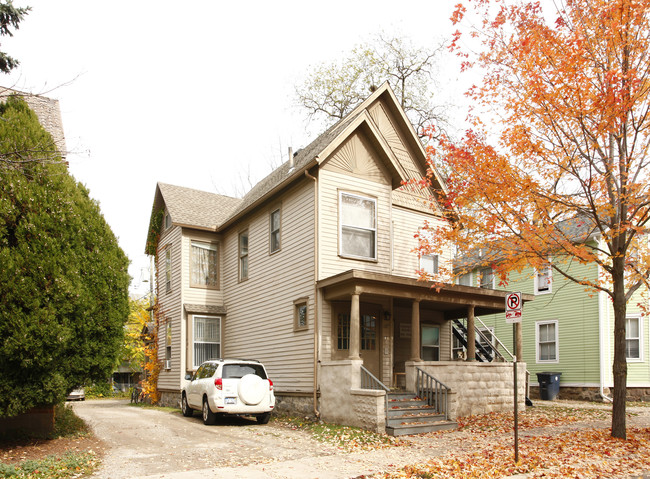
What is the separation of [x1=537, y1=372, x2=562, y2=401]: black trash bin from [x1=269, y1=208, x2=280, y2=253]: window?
1306 centimetres

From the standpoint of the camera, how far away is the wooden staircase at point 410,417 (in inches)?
489

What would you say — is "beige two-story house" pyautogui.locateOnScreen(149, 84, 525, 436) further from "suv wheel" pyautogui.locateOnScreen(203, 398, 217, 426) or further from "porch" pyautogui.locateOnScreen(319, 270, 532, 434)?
"suv wheel" pyautogui.locateOnScreen(203, 398, 217, 426)

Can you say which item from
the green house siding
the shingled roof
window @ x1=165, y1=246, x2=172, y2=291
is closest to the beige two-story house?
the shingled roof

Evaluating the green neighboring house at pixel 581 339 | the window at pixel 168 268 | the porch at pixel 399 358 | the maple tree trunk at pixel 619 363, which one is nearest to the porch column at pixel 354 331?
the porch at pixel 399 358

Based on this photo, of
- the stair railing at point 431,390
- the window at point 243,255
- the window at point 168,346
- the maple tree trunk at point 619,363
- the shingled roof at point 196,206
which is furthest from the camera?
the window at point 168,346

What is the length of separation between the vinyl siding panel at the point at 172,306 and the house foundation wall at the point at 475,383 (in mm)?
9615

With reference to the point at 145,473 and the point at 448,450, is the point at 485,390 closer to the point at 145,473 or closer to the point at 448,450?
the point at 448,450

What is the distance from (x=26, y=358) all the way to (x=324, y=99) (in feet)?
86.8

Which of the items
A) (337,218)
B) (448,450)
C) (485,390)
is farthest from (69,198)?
(485,390)

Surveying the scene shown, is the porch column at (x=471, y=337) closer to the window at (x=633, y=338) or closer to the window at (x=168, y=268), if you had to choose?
the window at (x=633, y=338)

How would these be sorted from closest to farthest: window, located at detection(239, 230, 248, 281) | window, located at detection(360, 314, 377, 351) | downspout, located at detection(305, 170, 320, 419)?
downspout, located at detection(305, 170, 320, 419) → window, located at detection(360, 314, 377, 351) → window, located at detection(239, 230, 248, 281)

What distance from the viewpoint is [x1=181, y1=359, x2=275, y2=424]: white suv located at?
1395cm

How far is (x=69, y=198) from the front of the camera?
35.9ft

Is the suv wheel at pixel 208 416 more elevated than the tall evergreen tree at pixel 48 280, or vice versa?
the tall evergreen tree at pixel 48 280
